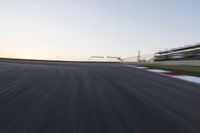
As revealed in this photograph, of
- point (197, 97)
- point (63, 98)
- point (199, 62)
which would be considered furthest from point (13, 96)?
point (199, 62)

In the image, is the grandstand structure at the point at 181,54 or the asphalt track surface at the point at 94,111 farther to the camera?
the grandstand structure at the point at 181,54

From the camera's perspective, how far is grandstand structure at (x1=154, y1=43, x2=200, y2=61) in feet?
65.8

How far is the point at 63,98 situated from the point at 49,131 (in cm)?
172

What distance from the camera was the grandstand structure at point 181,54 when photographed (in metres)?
20.1

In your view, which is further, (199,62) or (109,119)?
(199,62)

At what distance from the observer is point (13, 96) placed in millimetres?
4750

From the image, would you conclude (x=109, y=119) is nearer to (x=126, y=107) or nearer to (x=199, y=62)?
(x=126, y=107)

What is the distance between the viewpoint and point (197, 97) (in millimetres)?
5414

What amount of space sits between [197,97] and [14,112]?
3583 millimetres

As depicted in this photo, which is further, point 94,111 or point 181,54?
point 181,54

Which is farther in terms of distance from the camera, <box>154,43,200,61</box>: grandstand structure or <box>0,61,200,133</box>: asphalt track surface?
<box>154,43,200,61</box>: grandstand structure

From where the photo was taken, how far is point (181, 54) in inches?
891

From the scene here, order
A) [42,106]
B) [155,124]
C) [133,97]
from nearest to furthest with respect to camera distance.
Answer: [155,124], [42,106], [133,97]

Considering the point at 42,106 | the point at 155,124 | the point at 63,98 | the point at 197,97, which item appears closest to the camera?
the point at 155,124
